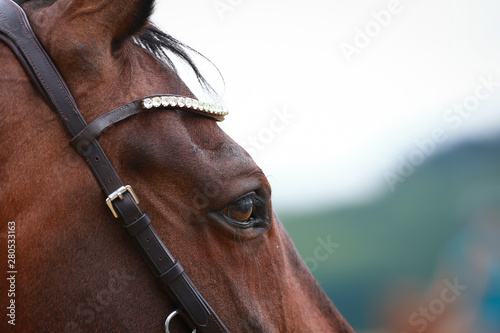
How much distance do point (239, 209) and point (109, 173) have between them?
0.50 metres

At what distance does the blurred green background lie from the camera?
34.5 feet

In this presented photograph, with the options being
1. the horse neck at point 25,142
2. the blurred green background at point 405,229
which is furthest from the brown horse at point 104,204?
the blurred green background at point 405,229

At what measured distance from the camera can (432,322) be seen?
858cm

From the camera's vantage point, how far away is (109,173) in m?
1.60

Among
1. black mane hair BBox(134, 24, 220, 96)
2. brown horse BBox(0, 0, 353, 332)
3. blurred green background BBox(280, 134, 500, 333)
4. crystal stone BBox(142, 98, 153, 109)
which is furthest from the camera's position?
blurred green background BBox(280, 134, 500, 333)

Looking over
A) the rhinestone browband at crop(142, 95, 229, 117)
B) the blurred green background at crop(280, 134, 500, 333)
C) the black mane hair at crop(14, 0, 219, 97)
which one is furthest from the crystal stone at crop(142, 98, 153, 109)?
the blurred green background at crop(280, 134, 500, 333)

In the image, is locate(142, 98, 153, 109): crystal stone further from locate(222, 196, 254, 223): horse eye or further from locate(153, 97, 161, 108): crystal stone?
locate(222, 196, 254, 223): horse eye

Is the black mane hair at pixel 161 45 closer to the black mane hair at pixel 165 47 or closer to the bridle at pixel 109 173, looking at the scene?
Answer: the black mane hair at pixel 165 47

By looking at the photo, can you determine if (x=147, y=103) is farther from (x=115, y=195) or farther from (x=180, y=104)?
(x=115, y=195)

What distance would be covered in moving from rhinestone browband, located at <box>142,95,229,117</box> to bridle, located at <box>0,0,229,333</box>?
10 centimetres

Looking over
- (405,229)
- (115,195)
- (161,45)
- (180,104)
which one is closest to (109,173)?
(115,195)

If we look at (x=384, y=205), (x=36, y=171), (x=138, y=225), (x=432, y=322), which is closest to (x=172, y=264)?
(x=138, y=225)

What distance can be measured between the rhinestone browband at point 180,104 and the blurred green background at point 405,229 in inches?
337

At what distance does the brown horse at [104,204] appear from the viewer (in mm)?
1519
